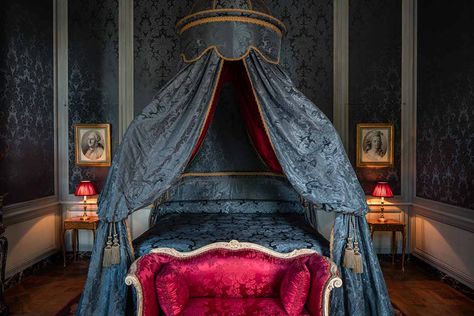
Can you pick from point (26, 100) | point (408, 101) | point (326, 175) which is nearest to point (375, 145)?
point (408, 101)

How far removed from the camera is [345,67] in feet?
18.4

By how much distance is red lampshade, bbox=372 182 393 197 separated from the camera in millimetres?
5195

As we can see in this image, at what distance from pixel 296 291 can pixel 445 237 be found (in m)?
3.23

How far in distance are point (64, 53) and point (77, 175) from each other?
204cm

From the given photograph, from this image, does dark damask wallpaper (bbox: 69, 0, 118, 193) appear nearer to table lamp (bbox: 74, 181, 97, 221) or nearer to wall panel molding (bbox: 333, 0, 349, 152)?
table lamp (bbox: 74, 181, 97, 221)

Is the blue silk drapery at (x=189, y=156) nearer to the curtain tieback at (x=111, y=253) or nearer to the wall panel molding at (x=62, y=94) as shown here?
the curtain tieback at (x=111, y=253)

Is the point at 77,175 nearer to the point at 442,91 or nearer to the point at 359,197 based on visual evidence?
the point at 359,197

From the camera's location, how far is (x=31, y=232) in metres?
5.02

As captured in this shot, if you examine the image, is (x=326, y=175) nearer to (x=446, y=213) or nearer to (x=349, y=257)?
(x=349, y=257)

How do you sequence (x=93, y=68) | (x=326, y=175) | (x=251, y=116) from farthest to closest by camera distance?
(x=93, y=68), (x=251, y=116), (x=326, y=175)

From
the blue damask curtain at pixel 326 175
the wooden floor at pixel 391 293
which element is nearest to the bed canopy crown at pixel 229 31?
the blue damask curtain at pixel 326 175

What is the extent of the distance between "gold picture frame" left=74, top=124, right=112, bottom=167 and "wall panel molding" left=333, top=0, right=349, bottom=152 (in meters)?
3.79

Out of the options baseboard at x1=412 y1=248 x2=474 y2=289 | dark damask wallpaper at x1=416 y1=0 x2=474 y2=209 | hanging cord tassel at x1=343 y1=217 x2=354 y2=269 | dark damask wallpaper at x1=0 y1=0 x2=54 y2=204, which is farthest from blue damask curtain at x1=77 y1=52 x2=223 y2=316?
baseboard at x1=412 y1=248 x2=474 y2=289

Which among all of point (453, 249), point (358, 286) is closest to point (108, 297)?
point (358, 286)
